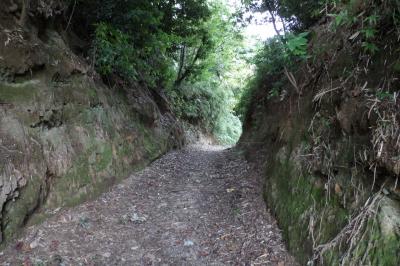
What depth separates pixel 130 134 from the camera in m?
8.94

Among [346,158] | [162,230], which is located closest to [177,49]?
[162,230]

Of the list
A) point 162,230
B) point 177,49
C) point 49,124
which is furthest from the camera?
point 177,49

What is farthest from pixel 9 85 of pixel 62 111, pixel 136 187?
pixel 136 187

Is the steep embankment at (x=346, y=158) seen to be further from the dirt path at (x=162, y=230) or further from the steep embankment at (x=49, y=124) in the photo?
the steep embankment at (x=49, y=124)

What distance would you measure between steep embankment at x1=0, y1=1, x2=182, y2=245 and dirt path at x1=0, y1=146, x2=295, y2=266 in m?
0.42

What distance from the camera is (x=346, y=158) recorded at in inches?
150

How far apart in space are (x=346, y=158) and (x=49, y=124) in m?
4.84

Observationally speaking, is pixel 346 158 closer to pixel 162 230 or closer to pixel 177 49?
pixel 162 230

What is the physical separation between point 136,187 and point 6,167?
9.71 feet

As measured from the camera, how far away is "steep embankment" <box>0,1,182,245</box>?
16.9 ft

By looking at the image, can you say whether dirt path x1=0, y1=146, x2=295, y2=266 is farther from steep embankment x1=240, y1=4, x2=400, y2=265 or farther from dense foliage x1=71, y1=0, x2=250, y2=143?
dense foliage x1=71, y1=0, x2=250, y2=143

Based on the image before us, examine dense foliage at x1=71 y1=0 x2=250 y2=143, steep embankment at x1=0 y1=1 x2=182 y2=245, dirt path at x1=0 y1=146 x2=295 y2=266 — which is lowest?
dirt path at x1=0 y1=146 x2=295 y2=266

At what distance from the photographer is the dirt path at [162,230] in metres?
4.57

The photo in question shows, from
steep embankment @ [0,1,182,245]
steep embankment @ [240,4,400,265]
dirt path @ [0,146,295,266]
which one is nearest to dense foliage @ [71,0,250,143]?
steep embankment @ [0,1,182,245]
